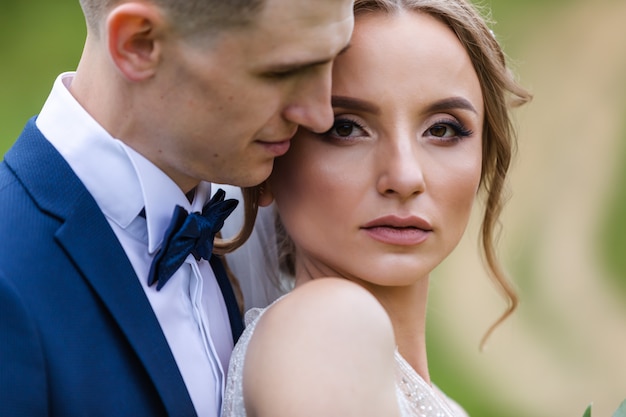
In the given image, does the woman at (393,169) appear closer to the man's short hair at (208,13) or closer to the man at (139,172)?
the man at (139,172)

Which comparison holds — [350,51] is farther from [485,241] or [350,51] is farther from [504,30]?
[504,30]

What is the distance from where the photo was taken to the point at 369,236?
2.02 m

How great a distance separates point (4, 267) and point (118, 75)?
0.46 meters

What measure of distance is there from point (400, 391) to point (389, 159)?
1.51 ft

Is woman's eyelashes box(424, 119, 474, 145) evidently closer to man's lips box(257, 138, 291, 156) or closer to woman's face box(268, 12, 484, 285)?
woman's face box(268, 12, 484, 285)

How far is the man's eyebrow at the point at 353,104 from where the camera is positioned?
1.99 metres

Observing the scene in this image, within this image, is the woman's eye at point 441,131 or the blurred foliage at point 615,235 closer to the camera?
the woman's eye at point 441,131

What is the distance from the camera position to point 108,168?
1.90 metres

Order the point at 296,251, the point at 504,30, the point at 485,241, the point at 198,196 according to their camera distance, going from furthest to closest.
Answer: the point at 504,30 < the point at 485,241 < the point at 296,251 < the point at 198,196

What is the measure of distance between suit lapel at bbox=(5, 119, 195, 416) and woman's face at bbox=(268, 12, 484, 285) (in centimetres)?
43

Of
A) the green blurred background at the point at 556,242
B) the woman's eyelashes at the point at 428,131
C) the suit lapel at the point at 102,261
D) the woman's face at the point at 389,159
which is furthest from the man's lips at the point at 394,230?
the green blurred background at the point at 556,242

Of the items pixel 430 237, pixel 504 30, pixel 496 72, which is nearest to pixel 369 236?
pixel 430 237

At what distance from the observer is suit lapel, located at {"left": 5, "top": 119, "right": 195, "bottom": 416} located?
1.79 metres

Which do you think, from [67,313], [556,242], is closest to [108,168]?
[67,313]
